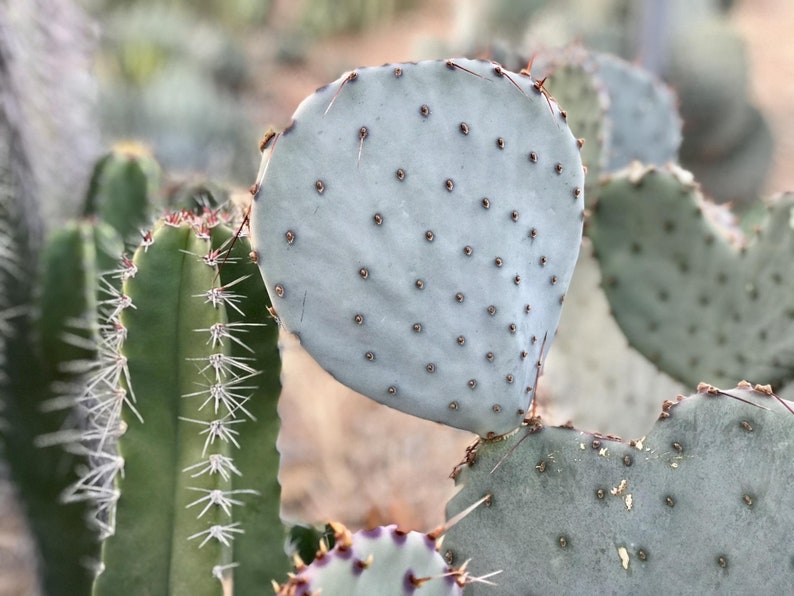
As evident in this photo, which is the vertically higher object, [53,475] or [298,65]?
[298,65]

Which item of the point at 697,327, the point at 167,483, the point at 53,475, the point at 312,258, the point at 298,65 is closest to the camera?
the point at 312,258

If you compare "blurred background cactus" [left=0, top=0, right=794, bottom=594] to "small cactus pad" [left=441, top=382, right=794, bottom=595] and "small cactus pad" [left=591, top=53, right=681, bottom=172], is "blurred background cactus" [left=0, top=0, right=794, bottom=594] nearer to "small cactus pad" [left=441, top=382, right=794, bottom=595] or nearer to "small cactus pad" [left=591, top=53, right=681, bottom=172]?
"small cactus pad" [left=591, top=53, right=681, bottom=172]

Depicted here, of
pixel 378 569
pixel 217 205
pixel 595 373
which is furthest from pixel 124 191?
pixel 378 569

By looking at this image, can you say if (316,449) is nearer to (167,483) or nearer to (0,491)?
(0,491)

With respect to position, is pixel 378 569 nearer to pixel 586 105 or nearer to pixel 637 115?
pixel 586 105

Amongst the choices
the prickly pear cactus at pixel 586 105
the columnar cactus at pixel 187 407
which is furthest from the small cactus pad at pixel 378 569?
the prickly pear cactus at pixel 586 105

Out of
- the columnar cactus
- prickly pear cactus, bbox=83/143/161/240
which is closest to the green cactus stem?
the columnar cactus

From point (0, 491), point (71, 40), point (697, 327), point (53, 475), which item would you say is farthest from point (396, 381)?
point (71, 40)
